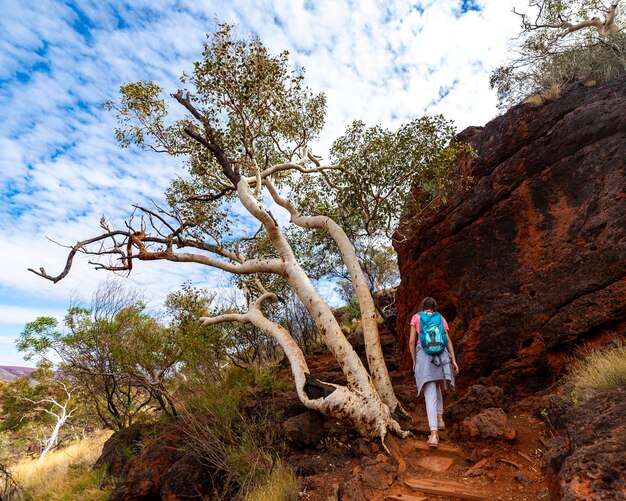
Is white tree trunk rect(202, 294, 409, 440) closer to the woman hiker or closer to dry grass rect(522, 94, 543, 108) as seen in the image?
the woman hiker

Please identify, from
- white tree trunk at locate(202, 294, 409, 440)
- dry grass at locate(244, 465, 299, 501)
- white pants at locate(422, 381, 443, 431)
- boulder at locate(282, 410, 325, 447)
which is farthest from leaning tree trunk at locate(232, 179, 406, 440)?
dry grass at locate(244, 465, 299, 501)

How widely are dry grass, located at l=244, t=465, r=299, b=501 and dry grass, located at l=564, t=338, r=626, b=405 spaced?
366cm

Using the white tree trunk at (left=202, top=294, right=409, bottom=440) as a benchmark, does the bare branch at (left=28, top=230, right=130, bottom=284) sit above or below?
above

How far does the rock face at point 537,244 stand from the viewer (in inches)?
218

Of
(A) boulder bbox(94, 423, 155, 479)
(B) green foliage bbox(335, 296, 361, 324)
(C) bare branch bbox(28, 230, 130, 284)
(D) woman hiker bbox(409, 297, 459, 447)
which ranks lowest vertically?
(A) boulder bbox(94, 423, 155, 479)

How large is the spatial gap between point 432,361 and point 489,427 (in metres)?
1.16

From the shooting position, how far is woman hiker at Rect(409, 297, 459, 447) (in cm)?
532

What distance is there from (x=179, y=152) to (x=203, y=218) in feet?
6.48

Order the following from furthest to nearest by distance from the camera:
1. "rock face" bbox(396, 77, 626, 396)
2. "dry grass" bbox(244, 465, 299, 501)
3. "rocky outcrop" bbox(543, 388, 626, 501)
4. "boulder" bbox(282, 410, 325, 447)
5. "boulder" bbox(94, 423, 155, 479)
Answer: "boulder" bbox(94, 423, 155, 479)
"boulder" bbox(282, 410, 325, 447)
"rock face" bbox(396, 77, 626, 396)
"dry grass" bbox(244, 465, 299, 501)
"rocky outcrop" bbox(543, 388, 626, 501)

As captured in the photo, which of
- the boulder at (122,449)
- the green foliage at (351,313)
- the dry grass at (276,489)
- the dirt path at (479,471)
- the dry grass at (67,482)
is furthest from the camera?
the green foliage at (351,313)

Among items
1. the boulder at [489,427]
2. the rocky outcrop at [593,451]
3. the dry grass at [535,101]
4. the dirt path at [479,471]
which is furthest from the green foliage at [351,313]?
the rocky outcrop at [593,451]

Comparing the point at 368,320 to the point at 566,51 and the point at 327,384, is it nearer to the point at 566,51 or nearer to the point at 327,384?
the point at 327,384

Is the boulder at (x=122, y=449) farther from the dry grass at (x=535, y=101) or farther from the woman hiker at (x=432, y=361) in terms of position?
the dry grass at (x=535, y=101)

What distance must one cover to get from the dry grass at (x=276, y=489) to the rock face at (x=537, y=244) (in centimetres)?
396
